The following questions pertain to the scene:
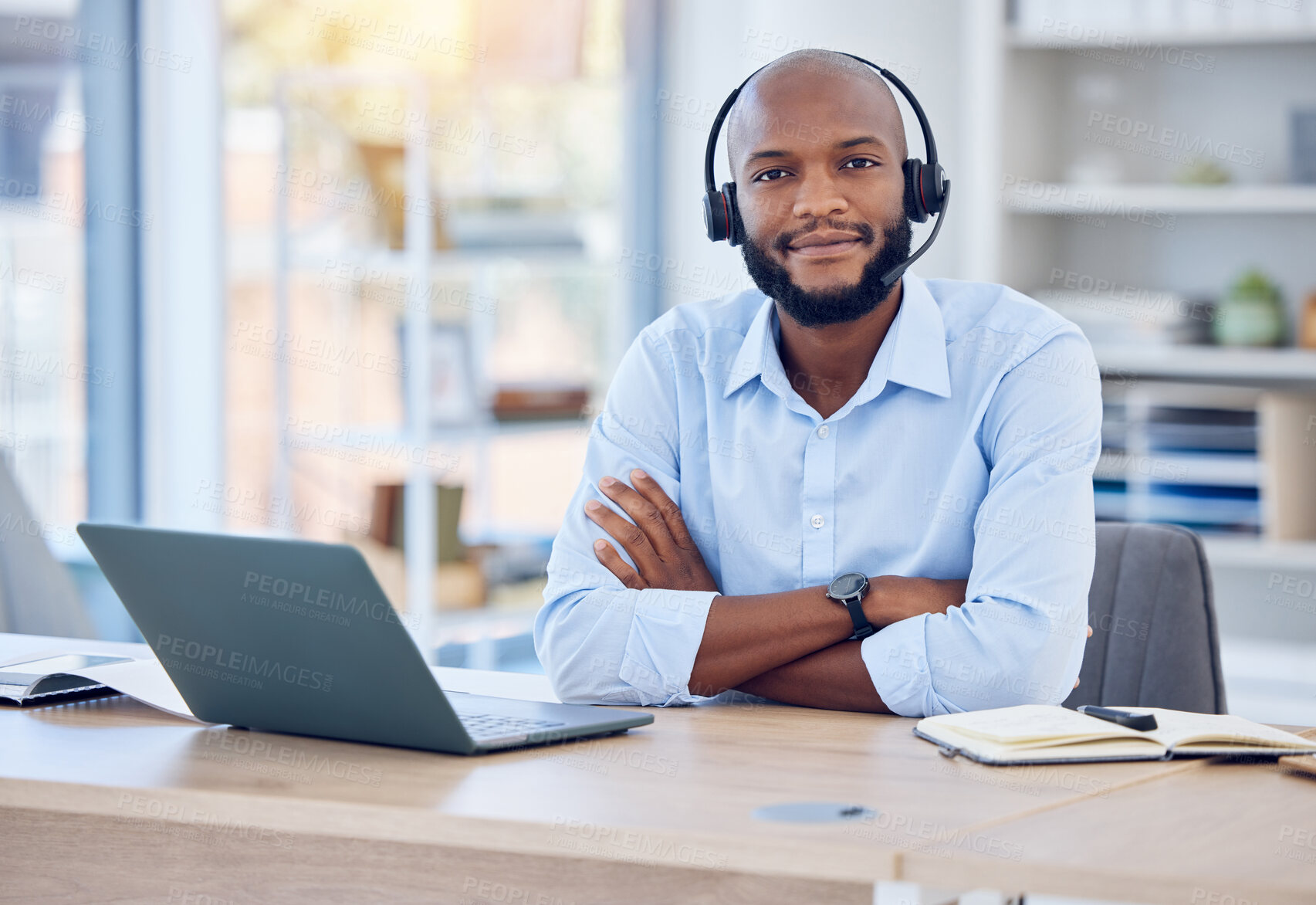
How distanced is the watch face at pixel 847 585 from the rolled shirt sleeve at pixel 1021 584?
0.17ft

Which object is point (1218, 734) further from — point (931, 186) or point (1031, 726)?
point (931, 186)

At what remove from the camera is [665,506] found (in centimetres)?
166

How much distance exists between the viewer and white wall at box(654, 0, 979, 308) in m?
3.11

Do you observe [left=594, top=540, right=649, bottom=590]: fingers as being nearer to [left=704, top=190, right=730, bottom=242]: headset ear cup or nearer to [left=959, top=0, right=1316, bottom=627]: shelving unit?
[left=704, top=190, right=730, bottom=242]: headset ear cup

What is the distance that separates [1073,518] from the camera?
4.85ft

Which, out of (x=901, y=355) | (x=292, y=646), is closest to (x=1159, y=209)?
(x=901, y=355)

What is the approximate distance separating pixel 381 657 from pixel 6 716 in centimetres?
44

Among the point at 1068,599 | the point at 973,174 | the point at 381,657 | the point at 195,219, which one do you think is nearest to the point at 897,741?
the point at 1068,599

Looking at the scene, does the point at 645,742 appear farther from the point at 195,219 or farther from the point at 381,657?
the point at 195,219

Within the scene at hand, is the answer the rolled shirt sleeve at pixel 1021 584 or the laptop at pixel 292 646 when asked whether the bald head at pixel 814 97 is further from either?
the laptop at pixel 292 646

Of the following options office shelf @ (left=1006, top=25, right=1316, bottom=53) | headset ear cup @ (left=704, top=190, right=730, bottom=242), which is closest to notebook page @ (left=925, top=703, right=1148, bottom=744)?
headset ear cup @ (left=704, top=190, right=730, bottom=242)

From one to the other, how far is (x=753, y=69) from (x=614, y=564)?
6.93ft

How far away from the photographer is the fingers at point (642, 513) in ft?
5.36

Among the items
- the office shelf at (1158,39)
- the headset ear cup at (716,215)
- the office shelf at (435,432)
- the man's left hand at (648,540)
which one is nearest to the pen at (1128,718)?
the man's left hand at (648,540)
